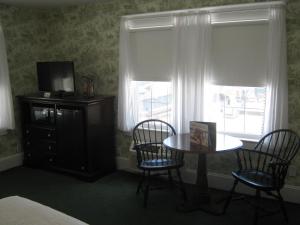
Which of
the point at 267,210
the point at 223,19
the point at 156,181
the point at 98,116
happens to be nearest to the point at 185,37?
the point at 223,19

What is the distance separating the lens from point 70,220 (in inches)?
65.4

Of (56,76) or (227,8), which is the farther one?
(56,76)

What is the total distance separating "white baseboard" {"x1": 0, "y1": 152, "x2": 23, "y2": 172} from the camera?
4449 millimetres

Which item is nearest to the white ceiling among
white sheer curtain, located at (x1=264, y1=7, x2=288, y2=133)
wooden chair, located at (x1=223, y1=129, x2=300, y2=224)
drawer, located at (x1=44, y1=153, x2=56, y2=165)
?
drawer, located at (x1=44, y1=153, x2=56, y2=165)

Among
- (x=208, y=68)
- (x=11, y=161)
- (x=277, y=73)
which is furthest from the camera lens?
(x=11, y=161)

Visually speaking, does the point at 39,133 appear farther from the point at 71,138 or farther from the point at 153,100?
the point at 153,100

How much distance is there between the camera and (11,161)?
180 inches

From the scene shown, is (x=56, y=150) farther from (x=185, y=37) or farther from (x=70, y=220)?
(x=70, y=220)

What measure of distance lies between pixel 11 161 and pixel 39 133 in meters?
0.66

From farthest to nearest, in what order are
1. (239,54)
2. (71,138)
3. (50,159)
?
(50,159)
(71,138)
(239,54)

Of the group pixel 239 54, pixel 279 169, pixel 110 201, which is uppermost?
pixel 239 54

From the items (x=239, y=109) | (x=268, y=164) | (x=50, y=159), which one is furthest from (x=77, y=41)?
(x=268, y=164)

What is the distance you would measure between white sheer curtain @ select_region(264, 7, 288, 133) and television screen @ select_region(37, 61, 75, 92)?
8.49ft

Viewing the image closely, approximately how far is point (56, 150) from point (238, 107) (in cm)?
253
